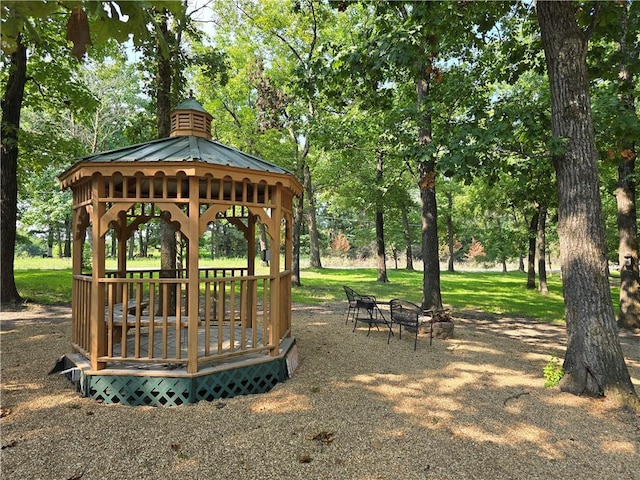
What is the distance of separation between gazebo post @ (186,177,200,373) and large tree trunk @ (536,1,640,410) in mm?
4754

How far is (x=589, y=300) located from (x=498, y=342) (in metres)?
3.55

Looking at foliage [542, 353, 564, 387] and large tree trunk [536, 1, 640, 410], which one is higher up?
large tree trunk [536, 1, 640, 410]

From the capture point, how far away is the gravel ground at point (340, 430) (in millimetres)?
3387

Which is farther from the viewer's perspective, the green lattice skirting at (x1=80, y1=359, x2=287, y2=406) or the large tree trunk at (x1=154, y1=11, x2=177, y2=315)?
the large tree trunk at (x1=154, y1=11, x2=177, y2=315)

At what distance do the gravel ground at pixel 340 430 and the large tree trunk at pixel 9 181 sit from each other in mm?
5433

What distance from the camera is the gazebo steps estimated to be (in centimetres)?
472

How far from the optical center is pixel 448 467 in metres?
3.43

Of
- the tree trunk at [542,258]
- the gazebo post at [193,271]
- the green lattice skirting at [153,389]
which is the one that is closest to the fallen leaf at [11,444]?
the green lattice skirting at [153,389]

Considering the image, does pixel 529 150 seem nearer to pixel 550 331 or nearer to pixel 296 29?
pixel 550 331

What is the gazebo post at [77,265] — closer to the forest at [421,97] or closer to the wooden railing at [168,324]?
the wooden railing at [168,324]

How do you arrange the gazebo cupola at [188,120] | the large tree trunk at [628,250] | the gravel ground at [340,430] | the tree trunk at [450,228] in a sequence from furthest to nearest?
the tree trunk at [450,228] < the large tree trunk at [628,250] < the gazebo cupola at [188,120] < the gravel ground at [340,430]

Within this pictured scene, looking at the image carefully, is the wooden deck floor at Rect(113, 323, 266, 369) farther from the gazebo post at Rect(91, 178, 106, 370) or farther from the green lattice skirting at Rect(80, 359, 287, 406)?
the gazebo post at Rect(91, 178, 106, 370)

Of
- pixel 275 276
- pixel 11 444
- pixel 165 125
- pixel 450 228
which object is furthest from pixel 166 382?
pixel 450 228

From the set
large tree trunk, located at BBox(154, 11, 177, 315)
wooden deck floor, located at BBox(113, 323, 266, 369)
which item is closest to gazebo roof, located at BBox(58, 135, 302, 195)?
wooden deck floor, located at BBox(113, 323, 266, 369)
